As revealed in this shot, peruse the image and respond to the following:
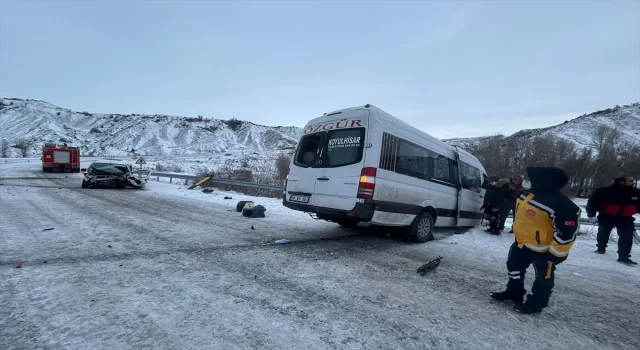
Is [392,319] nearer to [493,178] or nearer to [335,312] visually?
[335,312]

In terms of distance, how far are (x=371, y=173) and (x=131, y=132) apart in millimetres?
104797

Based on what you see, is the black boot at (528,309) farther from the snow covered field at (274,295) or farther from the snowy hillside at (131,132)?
the snowy hillside at (131,132)

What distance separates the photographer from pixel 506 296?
3.41m

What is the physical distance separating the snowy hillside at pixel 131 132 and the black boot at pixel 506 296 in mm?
70548

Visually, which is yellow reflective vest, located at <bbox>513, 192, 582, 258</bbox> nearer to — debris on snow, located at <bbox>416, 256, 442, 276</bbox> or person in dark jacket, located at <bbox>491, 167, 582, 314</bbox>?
person in dark jacket, located at <bbox>491, 167, 582, 314</bbox>

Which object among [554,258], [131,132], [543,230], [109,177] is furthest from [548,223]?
[131,132]

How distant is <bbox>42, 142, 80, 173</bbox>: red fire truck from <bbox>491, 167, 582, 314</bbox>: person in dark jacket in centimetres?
3450

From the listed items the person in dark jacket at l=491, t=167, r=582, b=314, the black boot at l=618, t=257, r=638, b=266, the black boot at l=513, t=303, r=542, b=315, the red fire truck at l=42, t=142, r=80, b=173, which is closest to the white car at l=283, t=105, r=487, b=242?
the person in dark jacket at l=491, t=167, r=582, b=314

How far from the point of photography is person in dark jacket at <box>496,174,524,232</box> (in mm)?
7779

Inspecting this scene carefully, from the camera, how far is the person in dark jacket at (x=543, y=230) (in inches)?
115

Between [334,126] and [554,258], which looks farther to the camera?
[334,126]

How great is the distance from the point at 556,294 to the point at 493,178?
17.1ft

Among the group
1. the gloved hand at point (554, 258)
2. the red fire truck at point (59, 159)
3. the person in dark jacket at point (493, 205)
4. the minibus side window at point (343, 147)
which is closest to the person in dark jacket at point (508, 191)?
the person in dark jacket at point (493, 205)

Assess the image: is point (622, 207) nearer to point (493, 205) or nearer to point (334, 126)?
point (493, 205)
